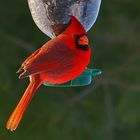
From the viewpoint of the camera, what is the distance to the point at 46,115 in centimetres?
667

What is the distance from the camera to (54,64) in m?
3.14

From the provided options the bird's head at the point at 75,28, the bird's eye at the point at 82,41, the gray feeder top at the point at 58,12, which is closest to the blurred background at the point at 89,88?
the gray feeder top at the point at 58,12

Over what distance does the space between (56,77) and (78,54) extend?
0.52 ft

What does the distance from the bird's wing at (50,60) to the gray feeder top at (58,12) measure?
1.73ft

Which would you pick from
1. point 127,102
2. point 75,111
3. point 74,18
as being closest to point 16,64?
point 75,111

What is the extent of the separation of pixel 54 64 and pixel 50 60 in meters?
0.03

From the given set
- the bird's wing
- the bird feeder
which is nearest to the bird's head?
the bird's wing

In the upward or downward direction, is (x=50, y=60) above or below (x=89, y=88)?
above

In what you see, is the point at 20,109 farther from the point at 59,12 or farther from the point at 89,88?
the point at 89,88

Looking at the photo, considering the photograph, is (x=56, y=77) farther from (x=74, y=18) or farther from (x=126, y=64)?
(x=126, y=64)

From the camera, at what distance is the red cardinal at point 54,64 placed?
309 cm

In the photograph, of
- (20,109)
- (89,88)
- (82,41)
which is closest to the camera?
(20,109)

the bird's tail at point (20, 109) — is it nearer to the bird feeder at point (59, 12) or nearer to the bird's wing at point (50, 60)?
the bird's wing at point (50, 60)

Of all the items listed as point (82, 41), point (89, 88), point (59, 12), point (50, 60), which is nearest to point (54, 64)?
point (50, 60)
